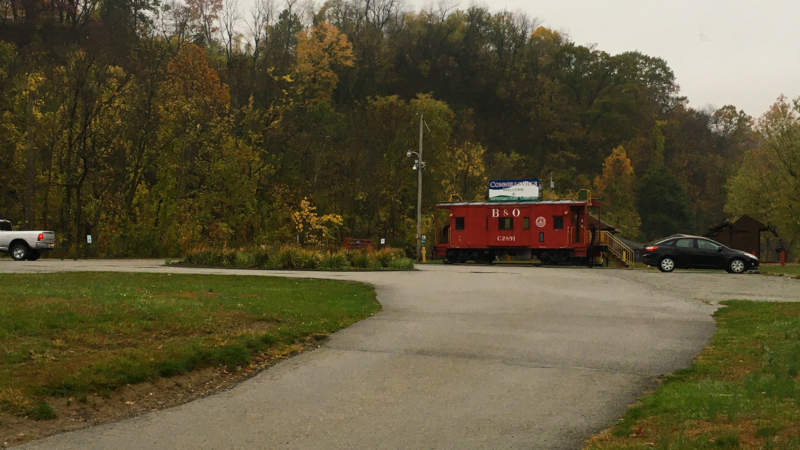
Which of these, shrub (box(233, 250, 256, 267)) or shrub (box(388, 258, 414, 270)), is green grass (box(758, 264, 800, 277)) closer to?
shrub (box(388, 258, 414, 270))

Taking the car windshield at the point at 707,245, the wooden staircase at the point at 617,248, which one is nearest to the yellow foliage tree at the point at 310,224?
the wooden staircase at the point at 617,248

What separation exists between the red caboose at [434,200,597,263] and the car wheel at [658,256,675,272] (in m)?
→ 5.59

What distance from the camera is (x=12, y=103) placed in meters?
42.5

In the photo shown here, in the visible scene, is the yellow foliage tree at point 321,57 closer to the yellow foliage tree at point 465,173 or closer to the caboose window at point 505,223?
the yellow foliage tree at point 465,173

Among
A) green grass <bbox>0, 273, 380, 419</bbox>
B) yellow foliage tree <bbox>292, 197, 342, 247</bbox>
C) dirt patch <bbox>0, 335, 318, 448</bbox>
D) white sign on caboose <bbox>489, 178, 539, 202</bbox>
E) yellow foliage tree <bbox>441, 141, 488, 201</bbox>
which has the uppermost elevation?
yellow foliage tree <bbox>441, 141, 488, 201</bbox>

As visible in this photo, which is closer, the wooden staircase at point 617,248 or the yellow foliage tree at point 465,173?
the wooden staircase at point 617,248

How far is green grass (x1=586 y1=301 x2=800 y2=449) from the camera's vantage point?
6.06 meters

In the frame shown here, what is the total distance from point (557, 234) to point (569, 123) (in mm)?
59096

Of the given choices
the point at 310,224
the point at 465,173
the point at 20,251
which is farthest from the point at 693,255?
the point at 20,251

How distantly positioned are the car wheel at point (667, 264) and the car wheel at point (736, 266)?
235cm

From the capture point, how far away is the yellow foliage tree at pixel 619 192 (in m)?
84.6

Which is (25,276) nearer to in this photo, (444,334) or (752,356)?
(444,334)

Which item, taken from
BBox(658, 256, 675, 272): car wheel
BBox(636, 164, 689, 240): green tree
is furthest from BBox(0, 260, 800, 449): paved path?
BBox(636, 164, 689, 240): green tree

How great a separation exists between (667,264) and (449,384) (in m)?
27.0
